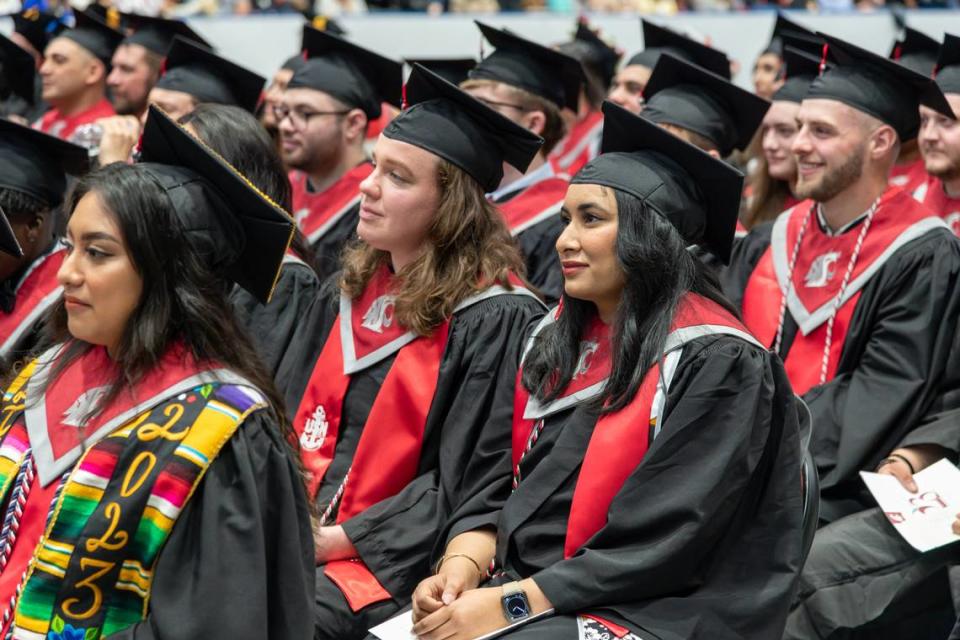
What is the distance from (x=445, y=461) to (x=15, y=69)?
4701mm

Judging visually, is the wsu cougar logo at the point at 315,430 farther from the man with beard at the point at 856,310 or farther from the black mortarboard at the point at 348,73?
the black mortarboard at the point at 348,73

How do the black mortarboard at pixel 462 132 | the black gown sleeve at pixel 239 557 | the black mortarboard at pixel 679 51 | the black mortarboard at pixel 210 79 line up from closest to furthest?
the black gown sleeve at pixel 239 557, the black mortarboard at pixel 462 132, the black mortarboard at pixel 210 79, the black mortarboard at pixel 679 51

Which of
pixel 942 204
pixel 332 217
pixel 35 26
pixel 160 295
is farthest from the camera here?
pixel 35 26

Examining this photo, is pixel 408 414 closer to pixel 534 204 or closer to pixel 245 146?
pixel 245 146

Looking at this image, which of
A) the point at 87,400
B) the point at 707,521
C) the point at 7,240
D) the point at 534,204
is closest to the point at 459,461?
the point at 707,521

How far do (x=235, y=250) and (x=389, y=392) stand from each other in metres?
1.13

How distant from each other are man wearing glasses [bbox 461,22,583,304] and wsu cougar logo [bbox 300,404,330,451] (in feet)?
4.97

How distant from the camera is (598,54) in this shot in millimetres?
7574

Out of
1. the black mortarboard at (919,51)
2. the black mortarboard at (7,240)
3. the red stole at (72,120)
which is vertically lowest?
the red stole at (72,120)

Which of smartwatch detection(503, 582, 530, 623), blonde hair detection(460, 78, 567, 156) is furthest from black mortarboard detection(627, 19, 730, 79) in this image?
smartwatch detection(503, 582, 530, 623)

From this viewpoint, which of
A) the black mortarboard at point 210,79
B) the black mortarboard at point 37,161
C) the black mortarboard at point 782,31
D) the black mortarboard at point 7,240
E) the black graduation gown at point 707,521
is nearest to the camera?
the black graduation gown at point 707,521

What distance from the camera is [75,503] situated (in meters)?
2.34

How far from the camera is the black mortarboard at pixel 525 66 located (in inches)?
219

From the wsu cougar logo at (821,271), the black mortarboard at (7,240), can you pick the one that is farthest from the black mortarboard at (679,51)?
the black mortarboard at (7,240)
